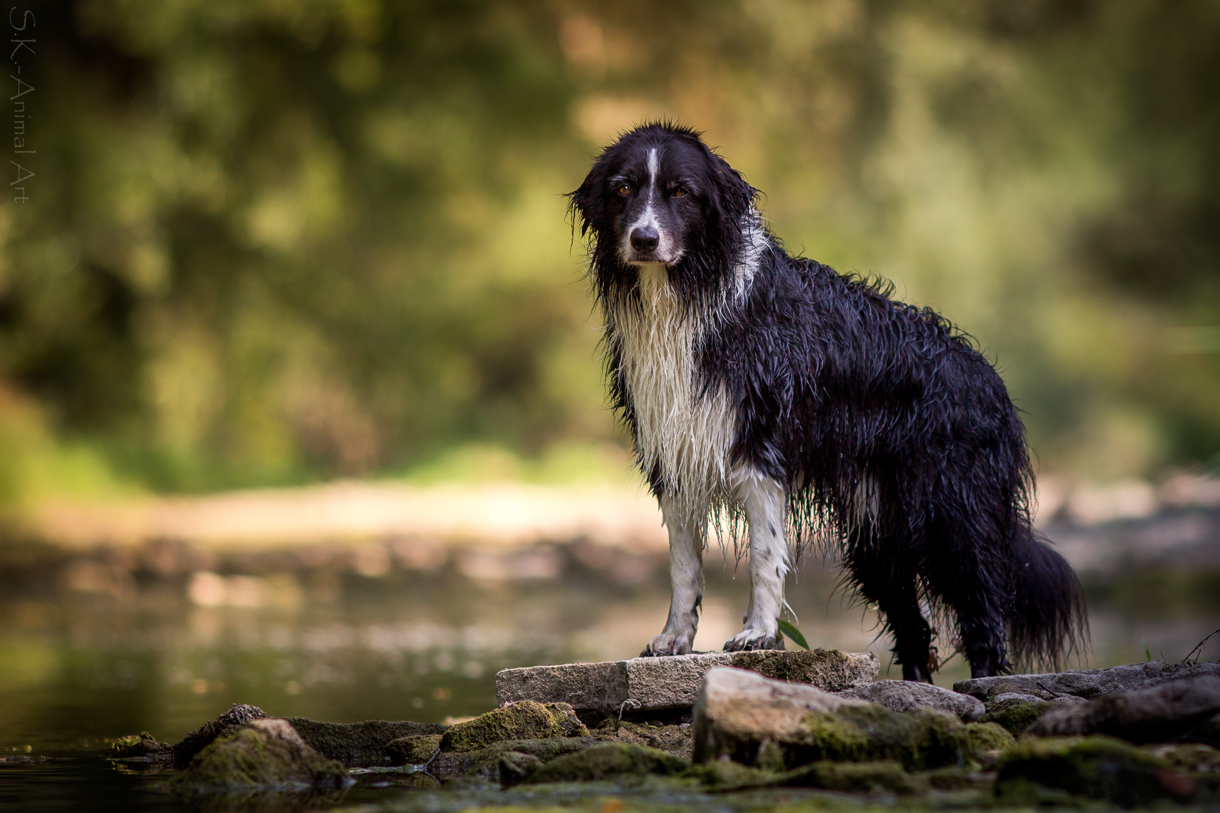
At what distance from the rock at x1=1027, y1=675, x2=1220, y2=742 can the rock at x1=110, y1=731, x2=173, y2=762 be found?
3320mm

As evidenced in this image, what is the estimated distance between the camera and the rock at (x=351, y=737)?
4.66m

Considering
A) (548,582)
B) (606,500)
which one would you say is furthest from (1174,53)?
(548,582)

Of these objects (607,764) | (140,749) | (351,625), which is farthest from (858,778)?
(351,625)

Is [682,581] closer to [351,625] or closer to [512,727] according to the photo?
[512,727]

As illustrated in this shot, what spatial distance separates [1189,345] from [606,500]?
429 inches

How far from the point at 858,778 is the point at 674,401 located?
5.84 ft

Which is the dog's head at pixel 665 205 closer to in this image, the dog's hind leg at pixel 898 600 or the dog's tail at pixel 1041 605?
the dog's hind leg at pixel 898 600

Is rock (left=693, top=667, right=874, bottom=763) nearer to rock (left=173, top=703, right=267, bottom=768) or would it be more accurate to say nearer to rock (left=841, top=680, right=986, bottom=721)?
rock (left=841, top=680, right=986, bottom=721)

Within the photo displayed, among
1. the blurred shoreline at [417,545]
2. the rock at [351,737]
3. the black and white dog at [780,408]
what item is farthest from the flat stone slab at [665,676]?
the blurred shoreline at [417,545]

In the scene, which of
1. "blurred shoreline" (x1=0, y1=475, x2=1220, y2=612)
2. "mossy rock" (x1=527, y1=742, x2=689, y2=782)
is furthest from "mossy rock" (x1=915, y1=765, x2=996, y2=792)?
"blurred shoreline" (x1=0, y1=475, x2=1220, y2=612)

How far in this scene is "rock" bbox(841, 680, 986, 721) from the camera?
14.3 ft

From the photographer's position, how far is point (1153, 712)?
366cm

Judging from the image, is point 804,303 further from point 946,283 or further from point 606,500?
point 946,283

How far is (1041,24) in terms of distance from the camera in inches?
739
